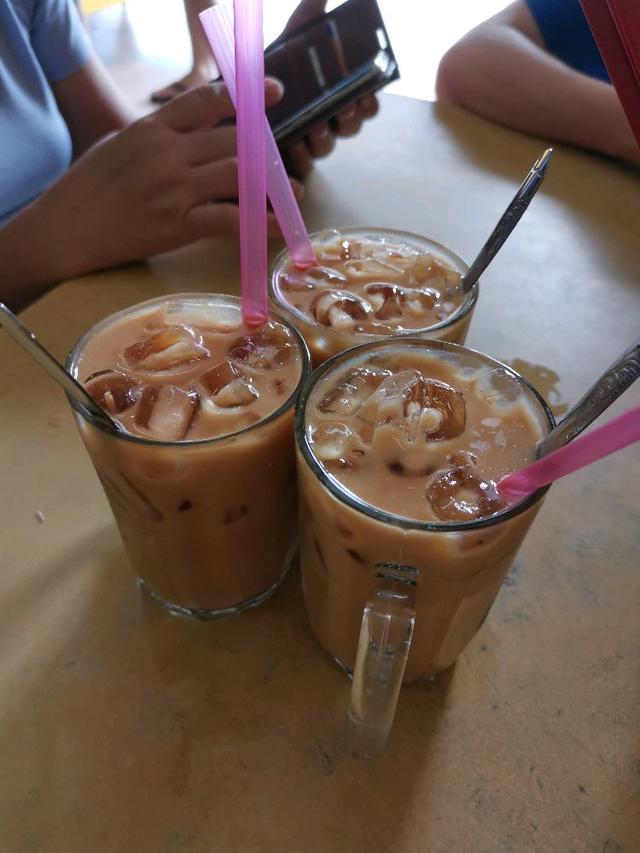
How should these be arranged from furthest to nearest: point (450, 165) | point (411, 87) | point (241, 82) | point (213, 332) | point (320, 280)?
point (411, 87), point (450, 165), point (320, 280), point (213, 332), point (241, 82)

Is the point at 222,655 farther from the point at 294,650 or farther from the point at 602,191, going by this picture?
the point at 602,191

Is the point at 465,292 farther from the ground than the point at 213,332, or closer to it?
closer to it

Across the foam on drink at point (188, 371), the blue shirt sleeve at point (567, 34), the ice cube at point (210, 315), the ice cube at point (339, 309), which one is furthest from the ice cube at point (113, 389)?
the blue shirt sleeve at point (567, 34)

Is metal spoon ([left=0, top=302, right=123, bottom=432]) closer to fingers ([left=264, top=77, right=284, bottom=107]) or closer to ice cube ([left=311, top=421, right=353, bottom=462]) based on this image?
ice cube ([left=311, top=421, right=353, bottom=462])

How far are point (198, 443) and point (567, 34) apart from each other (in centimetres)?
166

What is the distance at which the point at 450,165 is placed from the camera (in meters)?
1.42

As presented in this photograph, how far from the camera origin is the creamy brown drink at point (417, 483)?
480 mm

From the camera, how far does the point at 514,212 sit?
2.14 feet

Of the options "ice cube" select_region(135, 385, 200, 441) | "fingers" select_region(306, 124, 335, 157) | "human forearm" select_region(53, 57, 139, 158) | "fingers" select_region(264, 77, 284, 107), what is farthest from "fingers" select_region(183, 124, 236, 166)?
"ice cube" select_region(135, 385, 200, 441)

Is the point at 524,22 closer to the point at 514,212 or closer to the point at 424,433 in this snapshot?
the point at 514,212

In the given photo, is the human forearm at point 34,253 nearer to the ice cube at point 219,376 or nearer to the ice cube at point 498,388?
the ice cube at point 219,376

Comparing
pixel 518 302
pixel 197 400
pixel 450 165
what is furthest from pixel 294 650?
pixel 450 165

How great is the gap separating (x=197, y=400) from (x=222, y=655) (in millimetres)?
250

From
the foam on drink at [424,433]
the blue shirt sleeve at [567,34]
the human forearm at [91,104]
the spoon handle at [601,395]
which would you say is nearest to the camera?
the spoon handle at [601,395]
